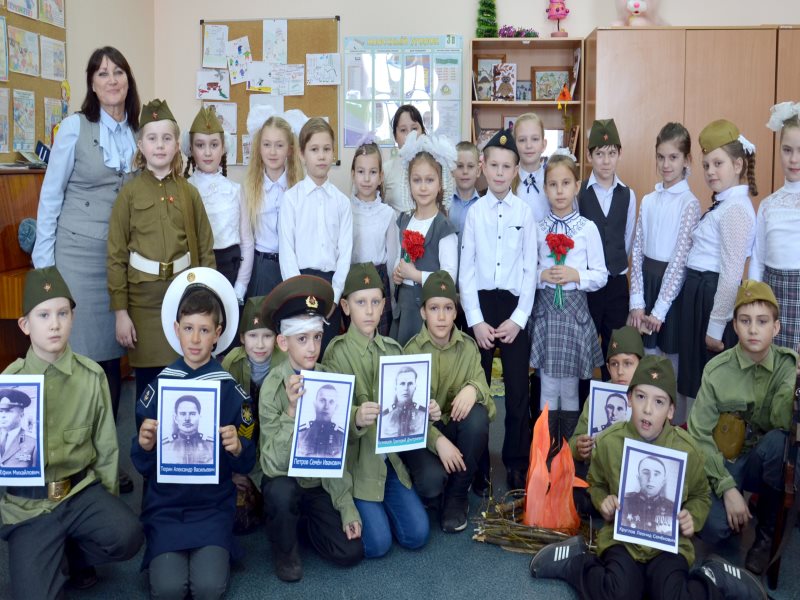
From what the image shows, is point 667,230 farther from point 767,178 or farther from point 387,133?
point 387,133

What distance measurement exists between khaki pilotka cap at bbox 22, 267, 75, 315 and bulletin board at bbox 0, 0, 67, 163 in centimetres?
225

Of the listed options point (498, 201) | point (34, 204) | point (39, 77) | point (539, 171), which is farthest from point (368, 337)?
point (39, 77)

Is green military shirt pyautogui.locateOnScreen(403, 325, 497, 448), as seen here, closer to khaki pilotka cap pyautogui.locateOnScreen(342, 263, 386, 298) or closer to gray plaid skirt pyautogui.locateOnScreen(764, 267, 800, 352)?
khaki pilotka cap pyautogui.locateOnScreen(342, 263, 386, 298)

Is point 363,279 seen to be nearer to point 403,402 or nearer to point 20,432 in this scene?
point 403,402

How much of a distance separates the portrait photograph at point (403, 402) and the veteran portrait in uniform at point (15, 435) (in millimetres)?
1118

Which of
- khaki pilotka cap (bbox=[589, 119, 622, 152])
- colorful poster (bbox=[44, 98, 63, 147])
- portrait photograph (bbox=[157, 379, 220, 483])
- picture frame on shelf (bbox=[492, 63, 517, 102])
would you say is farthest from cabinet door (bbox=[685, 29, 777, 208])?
portrait photograph (bbox=[157, 379, 220, 483])

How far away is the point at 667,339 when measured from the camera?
3.68m

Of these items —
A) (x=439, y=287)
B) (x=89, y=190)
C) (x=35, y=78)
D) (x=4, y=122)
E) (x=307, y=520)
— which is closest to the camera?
(x=307, y=520)

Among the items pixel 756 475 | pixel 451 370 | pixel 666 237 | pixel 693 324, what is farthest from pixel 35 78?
pixel 756 475

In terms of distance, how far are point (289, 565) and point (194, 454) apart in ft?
1.74

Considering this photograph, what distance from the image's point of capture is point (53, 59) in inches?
194

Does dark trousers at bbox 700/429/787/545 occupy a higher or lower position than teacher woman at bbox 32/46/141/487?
lower

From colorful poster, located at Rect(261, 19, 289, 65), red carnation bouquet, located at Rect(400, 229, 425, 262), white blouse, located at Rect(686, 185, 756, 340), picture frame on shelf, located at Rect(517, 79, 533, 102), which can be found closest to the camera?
white blouse, located at Rect(686, 185, 756, 340)

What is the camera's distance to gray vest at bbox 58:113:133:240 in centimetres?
316
